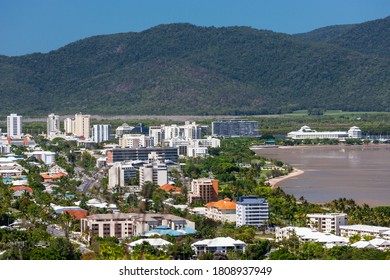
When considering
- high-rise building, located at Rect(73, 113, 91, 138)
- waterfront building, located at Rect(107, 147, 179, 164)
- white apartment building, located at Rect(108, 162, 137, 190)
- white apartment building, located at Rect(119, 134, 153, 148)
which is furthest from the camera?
high-rise building, located at Rect(73, 113, 91, 138)

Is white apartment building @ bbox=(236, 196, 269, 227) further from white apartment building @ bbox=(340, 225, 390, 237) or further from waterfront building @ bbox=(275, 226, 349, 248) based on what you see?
waterfront building @ bbox=(275, 226, 349, 248)

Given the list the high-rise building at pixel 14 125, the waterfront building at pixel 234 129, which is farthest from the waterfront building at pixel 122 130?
the waterfront building at pixel 234 129

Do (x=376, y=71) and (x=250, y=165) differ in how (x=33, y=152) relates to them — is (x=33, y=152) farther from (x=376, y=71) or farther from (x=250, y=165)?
(x=376, y=71)

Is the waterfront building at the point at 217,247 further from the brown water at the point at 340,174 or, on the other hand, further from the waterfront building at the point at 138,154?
the waterfront building at the point at 138,154

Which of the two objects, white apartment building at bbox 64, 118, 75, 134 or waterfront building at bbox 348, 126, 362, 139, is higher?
white apartment building at bbox 64, 118, 75, 134

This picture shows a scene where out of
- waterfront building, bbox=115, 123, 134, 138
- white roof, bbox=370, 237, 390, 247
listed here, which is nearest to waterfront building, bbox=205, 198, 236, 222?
white roof, bbox=370, 237, 390, 247
